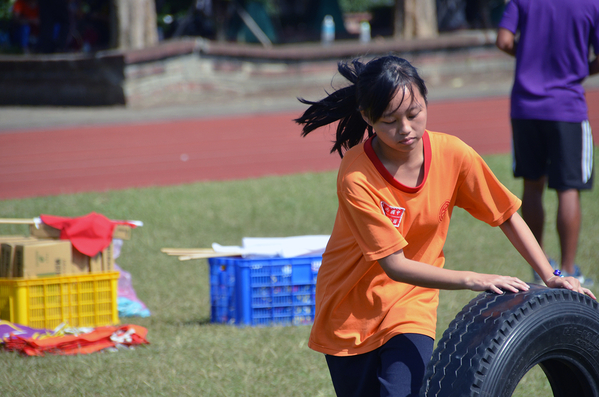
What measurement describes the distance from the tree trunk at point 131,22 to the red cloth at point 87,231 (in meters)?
9.69

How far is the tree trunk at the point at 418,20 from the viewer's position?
14.7 metres

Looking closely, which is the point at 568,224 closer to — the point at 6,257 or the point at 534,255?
the point at 534,255

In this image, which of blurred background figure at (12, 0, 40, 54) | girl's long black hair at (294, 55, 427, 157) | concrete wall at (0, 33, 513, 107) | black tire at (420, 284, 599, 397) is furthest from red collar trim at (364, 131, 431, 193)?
blurred background figure at (12, 0, 40, 54)

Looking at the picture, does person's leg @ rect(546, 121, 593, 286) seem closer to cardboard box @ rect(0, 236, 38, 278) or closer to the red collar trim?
the red collar trim

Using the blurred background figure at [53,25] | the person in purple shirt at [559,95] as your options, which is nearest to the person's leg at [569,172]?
the person in purple shirt at [559,95]

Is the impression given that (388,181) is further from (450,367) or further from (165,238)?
(165,238)

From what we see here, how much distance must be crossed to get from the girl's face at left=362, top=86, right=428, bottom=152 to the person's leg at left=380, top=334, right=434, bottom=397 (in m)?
0.60

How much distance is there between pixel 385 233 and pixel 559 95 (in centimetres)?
274

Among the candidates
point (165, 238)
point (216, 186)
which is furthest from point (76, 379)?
point (216, 186)

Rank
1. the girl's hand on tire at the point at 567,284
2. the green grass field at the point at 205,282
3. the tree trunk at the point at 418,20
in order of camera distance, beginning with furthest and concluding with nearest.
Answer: the tree trunk at the point at 418,20 < the green grass field at the point at 205,282 < the girl's hand on tire at the point at 567,284

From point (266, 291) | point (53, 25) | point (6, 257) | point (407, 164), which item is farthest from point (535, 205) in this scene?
point (53, 25)

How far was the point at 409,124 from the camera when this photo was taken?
6.51 ft

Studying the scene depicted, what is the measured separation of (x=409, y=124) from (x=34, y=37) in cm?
1892

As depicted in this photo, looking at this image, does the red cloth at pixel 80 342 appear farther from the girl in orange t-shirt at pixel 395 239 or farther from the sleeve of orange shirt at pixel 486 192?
the sleeve of orange shirt at pixel 486 192
